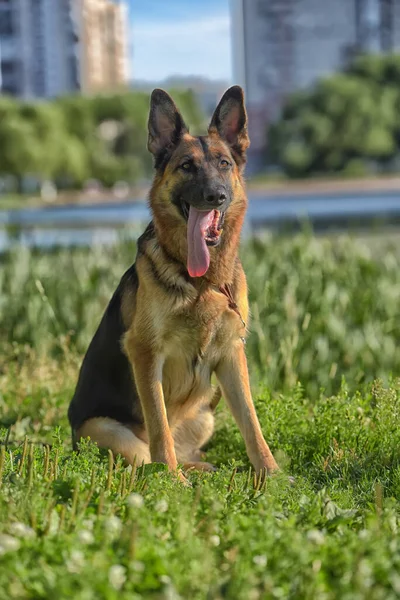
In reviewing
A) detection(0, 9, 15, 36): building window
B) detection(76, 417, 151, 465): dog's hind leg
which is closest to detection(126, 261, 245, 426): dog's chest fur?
detection(76, 417, 151, 465): dog's hind leg

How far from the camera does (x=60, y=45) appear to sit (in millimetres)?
24953

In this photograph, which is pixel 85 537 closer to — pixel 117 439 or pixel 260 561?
pixel 260 561

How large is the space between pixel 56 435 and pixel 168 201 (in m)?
1.10

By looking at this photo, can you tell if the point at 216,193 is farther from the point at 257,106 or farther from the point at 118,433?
the point at 257,106

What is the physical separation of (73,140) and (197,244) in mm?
43068

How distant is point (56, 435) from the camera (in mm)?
3393

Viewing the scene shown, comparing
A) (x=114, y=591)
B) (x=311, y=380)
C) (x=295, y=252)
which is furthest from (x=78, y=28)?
(x=114, y=591)

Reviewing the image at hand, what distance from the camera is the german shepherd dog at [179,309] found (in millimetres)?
3705

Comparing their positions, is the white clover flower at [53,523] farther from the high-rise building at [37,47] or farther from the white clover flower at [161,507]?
the high-rise building at [37,47]

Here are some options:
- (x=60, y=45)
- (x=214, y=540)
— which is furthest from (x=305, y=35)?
(x=214, y=540)

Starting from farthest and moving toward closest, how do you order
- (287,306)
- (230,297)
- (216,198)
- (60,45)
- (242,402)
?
(60,45), (287,306), (242,402), (230,297), (216,198)

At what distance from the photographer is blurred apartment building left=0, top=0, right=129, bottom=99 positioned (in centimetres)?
2266

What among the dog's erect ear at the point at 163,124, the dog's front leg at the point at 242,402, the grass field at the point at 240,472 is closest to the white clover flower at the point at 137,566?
the grass field at the point at 240,472

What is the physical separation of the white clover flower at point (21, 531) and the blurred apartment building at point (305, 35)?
28.5ft
